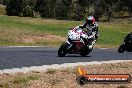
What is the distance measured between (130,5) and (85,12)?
15977mm

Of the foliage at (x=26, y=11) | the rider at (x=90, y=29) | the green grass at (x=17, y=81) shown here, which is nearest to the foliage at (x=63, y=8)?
the foliage at (x=26, y=11)

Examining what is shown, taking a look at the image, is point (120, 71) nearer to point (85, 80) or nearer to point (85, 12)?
point (85, 80)

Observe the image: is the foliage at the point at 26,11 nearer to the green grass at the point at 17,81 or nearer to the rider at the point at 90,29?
the rider at the point at 90,29

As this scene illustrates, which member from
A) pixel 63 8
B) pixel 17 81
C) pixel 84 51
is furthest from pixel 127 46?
pixel 63 8

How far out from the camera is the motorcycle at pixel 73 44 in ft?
63.5

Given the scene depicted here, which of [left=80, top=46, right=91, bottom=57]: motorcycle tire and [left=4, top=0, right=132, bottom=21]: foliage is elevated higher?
[left=80, top=46, right=91, bottom=57]: motorcycle tire

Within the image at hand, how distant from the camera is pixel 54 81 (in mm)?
10906

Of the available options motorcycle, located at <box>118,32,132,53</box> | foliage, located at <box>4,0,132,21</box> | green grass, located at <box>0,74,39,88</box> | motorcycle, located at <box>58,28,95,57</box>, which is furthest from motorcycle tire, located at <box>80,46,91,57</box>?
foliage, located at <box>4,0,132,21</box>

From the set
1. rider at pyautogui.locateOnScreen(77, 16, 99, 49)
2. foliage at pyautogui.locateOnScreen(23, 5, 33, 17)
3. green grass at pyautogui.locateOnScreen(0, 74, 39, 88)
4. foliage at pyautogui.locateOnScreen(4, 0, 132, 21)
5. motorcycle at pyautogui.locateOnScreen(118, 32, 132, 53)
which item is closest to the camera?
green grass at pyautogui.locateOnScreen(0, 74, 39, 88)

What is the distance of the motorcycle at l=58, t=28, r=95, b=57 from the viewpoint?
63.5ft

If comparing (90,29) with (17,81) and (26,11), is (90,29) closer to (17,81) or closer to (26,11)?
(17,81)

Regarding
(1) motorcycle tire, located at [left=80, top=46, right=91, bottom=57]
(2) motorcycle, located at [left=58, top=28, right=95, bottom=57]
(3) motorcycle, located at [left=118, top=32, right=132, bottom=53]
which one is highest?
(2) motorcycle, located at [left=58, top=28, right=95, bottom=57]

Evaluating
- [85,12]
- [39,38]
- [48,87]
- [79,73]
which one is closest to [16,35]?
[39,38]

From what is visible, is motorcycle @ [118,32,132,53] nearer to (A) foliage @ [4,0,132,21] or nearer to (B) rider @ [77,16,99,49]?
(B) rider @ [77,16,99,49]
